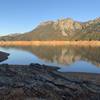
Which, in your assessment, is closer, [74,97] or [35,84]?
[74,97]

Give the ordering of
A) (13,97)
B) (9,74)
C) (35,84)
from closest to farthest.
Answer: (13,97) → (35,84) → (9,74)

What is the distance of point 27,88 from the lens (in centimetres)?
2672

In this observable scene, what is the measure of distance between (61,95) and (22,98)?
437 cm

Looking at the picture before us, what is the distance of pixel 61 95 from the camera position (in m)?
26.8

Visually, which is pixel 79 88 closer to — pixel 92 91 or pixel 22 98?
pixel 92 91

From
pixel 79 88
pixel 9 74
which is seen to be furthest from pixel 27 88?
pixel 9 74

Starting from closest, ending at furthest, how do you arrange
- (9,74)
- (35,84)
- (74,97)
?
(74,97), (35,84), (9,74)

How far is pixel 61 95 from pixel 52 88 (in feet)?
5.71

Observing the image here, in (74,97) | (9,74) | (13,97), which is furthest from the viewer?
(9,74)

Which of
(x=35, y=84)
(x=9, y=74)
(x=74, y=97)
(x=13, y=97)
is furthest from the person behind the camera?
(x=9, y=74)

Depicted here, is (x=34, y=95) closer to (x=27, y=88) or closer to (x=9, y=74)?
(x=27, y=88)

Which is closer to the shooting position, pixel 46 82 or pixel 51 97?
pixel 51 97

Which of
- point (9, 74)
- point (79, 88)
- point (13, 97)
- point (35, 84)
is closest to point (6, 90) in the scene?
point (13, 97)

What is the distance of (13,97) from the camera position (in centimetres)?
2431
